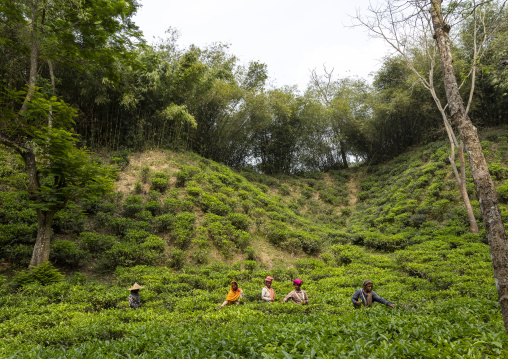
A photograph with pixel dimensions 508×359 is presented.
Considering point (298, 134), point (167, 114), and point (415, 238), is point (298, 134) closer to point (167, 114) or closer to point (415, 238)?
point (167, 114)

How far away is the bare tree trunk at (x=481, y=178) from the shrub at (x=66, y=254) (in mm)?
9185

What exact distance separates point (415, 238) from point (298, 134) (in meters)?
13.2

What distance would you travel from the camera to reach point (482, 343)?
271 cm

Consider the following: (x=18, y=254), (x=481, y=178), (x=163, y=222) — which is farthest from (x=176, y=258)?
(x=481, y=178)

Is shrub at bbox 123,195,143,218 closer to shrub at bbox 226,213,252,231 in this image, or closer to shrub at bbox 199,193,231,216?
shrub at bbox 199,193,231,216

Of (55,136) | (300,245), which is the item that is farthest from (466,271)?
(55,136)

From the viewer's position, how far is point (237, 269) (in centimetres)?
906

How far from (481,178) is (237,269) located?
708cm

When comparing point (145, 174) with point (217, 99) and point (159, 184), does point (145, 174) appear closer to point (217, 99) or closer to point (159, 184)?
point (159, 184)

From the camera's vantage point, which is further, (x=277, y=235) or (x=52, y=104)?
(x=277, y=235)

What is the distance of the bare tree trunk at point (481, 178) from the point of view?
3.45 metres

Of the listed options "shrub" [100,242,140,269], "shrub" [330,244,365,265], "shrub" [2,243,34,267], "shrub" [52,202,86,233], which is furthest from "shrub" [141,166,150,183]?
"shrub" [330,244,365,265]

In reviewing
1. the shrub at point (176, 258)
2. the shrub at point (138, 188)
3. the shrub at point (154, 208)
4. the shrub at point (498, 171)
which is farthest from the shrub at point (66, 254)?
the shrub at point (498, 171)

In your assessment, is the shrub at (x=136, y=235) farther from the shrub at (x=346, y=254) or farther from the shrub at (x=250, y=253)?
the shrub at (x=346, y=254)
